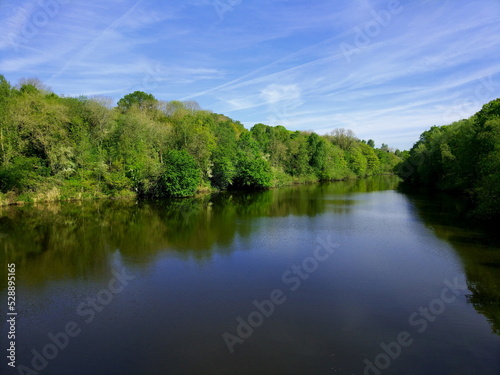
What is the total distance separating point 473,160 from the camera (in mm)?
33031

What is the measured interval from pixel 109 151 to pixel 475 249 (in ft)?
129

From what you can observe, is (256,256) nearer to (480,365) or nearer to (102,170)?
(480,365)

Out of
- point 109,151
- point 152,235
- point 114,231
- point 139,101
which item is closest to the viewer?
point 152,235

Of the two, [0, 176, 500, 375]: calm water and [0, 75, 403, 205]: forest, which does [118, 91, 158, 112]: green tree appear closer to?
[0, 75, 403, 205]: forest

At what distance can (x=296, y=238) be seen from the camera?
19953mm

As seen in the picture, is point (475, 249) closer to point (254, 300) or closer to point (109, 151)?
point (254, 300)

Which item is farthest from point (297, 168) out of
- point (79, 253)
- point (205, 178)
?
point (79, 253)

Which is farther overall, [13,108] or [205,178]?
[205,178]

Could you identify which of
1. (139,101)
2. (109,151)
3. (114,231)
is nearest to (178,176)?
(109,151)

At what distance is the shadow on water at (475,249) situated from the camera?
36.6 feet

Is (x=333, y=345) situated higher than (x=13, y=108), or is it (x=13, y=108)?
(x=13, y=108)

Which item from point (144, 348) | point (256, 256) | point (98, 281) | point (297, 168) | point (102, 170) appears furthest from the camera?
point (297, 168)

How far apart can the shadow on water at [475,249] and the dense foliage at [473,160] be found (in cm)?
215

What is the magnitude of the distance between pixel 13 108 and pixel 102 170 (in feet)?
35.0
